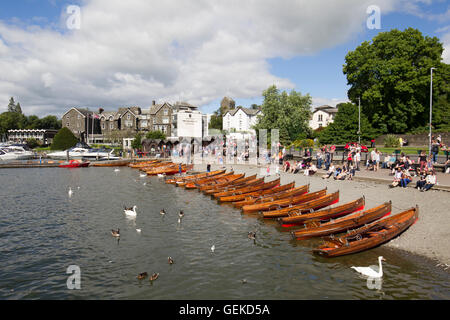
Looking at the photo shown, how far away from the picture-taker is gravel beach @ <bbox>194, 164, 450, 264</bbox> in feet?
43.5

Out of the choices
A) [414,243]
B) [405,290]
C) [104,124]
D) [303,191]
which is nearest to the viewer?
[405,290]

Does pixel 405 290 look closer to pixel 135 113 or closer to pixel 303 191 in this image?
pixel 303 191

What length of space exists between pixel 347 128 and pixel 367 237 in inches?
→ 1750

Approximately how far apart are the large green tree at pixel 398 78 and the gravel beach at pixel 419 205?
34252 millimetres

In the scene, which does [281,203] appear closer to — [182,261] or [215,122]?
[182,261]

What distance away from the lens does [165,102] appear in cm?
9000

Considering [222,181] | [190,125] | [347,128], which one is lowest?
[222,181]

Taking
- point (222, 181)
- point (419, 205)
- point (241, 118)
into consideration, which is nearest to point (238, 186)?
point (222, 181)

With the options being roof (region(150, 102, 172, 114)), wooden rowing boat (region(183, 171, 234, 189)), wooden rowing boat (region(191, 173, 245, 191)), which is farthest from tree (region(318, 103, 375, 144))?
roof (region(150, 102, 172, 114))

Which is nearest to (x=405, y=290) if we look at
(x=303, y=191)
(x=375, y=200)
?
(x=375, y=200)

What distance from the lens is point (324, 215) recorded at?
17078 mm
